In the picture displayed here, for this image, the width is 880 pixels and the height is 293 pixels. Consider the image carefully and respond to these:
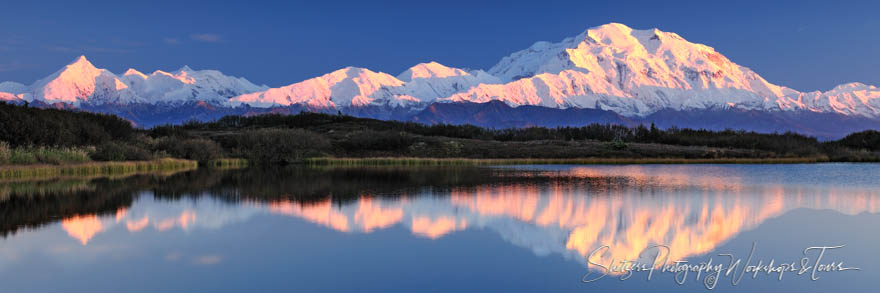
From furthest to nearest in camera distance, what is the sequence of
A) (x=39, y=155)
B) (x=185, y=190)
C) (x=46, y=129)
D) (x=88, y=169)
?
(x=46, y=129)
(x=88, y=169)
(x=39, y=155)
(x=185, y=190)

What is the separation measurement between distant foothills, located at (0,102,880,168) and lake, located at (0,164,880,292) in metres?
18.8

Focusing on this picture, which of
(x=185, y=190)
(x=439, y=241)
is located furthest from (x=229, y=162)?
(x=439, y=241)

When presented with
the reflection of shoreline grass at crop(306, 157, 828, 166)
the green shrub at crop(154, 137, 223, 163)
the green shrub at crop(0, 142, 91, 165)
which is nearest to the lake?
the green shrub at crop(0, 142, 91, 165)

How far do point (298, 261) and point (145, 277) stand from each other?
2944 mm

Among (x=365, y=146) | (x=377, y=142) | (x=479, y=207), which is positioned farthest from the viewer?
(x=377, y=142)

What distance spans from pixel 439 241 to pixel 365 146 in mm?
72328

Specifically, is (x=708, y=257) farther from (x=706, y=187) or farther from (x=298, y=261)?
(x=706, y=187)

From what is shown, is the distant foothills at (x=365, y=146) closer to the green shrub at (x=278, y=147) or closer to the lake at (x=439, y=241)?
the green shrub at (x=278, y=147)

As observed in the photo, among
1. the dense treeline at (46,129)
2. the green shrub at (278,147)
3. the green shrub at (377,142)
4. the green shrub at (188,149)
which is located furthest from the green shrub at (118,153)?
the green shrub at (377,142)

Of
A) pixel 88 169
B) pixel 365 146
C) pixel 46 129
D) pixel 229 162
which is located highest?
pixel 46 129

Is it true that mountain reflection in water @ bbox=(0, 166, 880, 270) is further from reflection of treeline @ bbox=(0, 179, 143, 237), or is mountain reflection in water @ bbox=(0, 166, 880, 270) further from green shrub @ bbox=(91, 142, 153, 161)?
green shrub @ bbox=(91, 142, 153, 161)

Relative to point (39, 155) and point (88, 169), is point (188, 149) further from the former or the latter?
point (39, 155)

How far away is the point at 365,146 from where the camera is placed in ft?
289

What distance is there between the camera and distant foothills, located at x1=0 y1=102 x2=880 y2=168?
45.5 meters
